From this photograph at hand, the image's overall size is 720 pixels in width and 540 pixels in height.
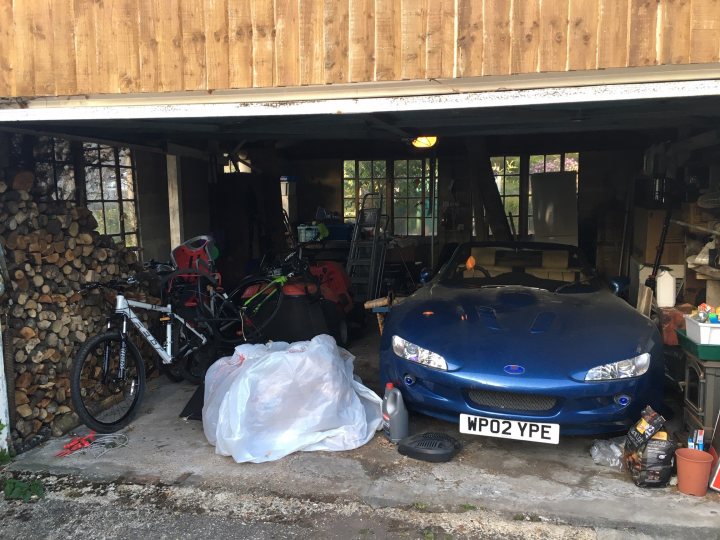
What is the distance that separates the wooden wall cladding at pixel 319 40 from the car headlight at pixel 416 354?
173cm

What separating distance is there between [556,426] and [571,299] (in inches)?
54.1

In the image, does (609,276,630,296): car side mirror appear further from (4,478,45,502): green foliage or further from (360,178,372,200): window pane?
(360,178,372,200): window pane

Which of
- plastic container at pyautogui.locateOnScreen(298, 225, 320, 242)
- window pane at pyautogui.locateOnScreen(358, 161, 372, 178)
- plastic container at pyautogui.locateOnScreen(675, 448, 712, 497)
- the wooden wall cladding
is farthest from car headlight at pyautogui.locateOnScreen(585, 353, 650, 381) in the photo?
window pane at pyautogui.locateOnScreen(358, 161, 372, 178)

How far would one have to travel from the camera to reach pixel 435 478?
3387 mm

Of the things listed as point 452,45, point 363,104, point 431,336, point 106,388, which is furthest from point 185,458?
point 452,45

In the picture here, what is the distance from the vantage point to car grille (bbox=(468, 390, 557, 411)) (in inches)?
133

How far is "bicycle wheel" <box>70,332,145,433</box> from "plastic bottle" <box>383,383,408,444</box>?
2.00 m

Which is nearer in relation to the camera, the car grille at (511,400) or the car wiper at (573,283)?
the car grille at (511,400)

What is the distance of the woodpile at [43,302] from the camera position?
3.83m

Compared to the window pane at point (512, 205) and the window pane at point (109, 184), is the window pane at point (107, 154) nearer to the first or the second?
the window pane at point (109, 184)

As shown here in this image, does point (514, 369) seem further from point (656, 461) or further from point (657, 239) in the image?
point (657, 239)

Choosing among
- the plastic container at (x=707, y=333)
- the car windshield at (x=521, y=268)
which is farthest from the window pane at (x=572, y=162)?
the plastic container at (x=707, y=333)

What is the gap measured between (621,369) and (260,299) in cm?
351

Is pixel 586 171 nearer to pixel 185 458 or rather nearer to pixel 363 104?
pixel 363 104
